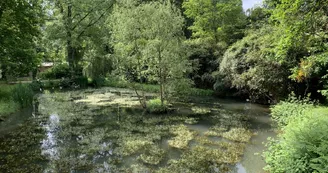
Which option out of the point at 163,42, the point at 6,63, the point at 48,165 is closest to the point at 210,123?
the point at 163,42

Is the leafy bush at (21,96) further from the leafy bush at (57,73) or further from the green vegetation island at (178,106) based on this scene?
the leafy bush at (57,73)

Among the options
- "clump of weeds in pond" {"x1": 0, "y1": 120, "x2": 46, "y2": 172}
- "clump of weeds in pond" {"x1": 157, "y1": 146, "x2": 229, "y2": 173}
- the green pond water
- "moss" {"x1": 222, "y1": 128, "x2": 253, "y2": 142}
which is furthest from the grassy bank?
"moss" {"x1": 222, "y1": 128, "x2": 253, "y2": 142}

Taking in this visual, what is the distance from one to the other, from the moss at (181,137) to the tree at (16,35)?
8.26 meters

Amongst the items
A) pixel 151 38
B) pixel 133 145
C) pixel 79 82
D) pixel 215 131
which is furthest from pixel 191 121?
pixel 79 82

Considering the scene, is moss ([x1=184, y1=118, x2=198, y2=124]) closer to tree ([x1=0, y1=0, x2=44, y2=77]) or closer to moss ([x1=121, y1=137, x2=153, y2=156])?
moss ([x1=121, y1=137, x2=153, y2=156])

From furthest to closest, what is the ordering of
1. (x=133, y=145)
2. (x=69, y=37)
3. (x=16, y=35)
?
(x=69, y=37) → (x=16, y=35) → (x=133, y=145)

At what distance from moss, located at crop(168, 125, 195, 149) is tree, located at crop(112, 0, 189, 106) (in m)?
3.83

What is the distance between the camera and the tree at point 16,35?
11766 millimetres

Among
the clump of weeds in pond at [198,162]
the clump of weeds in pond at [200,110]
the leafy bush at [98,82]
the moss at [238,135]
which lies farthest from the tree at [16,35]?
the leafy bush at [98,82]

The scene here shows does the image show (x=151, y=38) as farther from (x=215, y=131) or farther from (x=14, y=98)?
(x=14, y=98)

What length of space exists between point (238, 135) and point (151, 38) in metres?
6.41

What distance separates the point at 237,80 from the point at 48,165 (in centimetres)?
1163

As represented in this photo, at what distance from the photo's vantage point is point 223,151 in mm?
7824

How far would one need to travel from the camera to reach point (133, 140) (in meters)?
8.88
